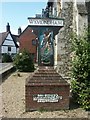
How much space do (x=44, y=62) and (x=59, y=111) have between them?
169 cm

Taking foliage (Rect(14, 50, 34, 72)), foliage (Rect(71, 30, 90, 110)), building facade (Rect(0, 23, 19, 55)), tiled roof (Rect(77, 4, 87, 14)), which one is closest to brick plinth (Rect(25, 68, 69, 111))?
foliage (Rect(71, 30, 90, 110))

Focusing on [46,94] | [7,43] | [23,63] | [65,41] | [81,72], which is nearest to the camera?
[46,94]

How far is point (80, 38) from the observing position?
365 inches

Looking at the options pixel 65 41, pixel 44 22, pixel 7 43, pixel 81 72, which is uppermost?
pixel 7 43

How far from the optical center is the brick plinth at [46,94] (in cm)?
864

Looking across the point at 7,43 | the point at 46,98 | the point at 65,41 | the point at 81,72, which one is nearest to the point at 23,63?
the point at 65,41

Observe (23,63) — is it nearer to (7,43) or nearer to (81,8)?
(81,8)

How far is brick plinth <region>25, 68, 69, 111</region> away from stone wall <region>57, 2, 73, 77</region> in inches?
289

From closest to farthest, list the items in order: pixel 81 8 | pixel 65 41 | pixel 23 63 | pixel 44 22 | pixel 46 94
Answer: pixel 46 94, pixel 44 22, pixel 81 8, pixel 65 41, pixel 23 63

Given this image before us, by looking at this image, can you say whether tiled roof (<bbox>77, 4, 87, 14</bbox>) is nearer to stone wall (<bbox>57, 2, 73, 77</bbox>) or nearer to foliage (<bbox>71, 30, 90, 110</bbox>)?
stone wall (<bbox>57, 2, 73, 77</bbox>)

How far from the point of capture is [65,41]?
1658cm

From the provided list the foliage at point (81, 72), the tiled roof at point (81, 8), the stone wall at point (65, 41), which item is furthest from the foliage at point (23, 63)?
the foliage at point (81, 72)

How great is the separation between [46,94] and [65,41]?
326 inches

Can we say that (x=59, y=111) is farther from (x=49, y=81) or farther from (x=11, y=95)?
(x=11, y=95)
